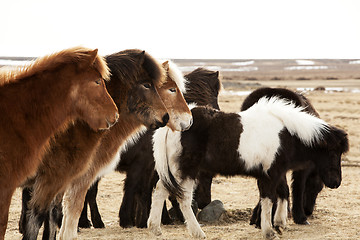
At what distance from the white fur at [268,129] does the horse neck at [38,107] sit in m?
3.02

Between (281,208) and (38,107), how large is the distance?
4.20 metres

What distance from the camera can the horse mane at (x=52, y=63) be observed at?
4656 mm

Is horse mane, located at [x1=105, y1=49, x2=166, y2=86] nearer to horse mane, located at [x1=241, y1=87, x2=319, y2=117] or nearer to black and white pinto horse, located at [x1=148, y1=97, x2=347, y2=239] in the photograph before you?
black and white pinto horse, located at [x1=148, y1=97, x2=347, y2=239]

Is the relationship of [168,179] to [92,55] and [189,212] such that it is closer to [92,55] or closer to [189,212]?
[189,212]

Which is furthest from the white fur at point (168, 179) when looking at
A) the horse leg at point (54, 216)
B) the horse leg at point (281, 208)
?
the horse leg at point (54, 216)

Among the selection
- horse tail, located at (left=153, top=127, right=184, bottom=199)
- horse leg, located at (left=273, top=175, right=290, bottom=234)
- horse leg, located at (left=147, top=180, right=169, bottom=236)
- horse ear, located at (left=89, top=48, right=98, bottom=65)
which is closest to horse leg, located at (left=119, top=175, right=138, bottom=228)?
horse leg, located at (left=147, top=180, right=169, bottom=236)

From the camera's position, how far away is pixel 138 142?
7.97m

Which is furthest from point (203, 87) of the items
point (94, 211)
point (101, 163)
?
point (101, 163)

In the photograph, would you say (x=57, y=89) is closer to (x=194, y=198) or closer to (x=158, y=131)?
(x=158, y=131)

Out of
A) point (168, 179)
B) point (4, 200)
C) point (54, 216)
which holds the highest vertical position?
point (4, 200)

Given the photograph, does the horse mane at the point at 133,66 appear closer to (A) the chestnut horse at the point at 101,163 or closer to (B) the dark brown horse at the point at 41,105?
(A) the chestnut horse at the point at 101,163

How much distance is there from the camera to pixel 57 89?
4.67m

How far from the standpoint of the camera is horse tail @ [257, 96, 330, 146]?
729 centimetres

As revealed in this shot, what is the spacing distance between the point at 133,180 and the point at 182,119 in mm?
1917
